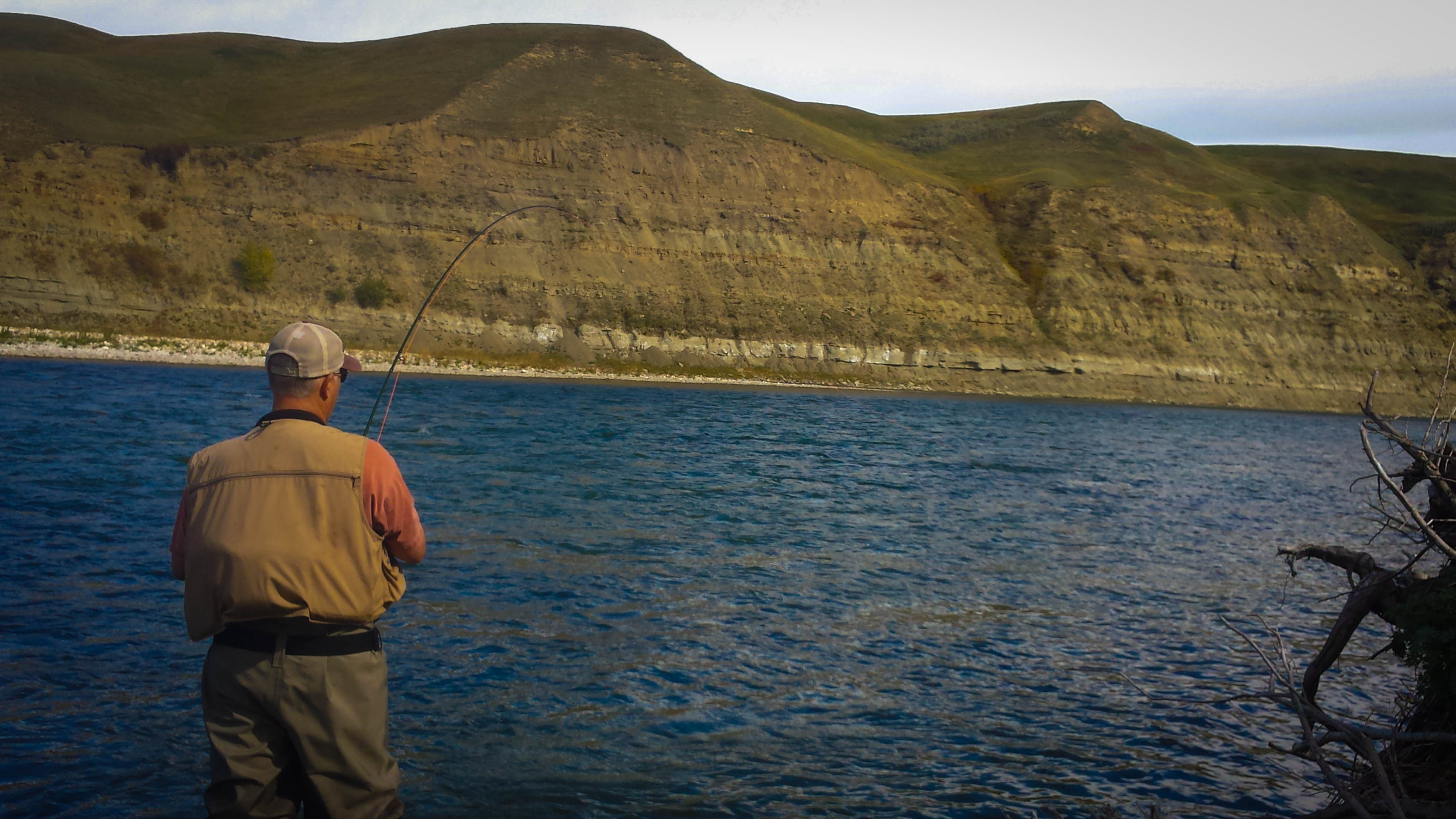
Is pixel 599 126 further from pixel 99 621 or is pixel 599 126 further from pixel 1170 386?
pixel 99 621

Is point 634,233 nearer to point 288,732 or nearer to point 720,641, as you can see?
point 720,641

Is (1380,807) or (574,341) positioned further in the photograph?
(574,341)

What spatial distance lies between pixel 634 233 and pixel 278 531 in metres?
66.8

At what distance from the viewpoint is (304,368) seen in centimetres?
395

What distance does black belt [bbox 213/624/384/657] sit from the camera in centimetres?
379

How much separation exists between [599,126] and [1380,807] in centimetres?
7264

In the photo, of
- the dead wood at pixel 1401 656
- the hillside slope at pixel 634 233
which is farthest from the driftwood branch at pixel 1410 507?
the hillside slope at pixel 634 233

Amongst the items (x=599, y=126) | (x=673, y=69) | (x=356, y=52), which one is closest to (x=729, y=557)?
→ (x=599, y=126)

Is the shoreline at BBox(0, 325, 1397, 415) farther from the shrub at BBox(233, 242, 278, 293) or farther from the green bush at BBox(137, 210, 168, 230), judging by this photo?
the green bush at BBox(137, 210, 168, 230)

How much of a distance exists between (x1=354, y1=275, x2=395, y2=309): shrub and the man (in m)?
58.4

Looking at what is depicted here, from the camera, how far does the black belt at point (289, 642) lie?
149 inches

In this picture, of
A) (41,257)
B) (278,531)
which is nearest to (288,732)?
(278,531)

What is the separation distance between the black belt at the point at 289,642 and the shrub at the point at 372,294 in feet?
Result: 192

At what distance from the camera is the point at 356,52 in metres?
93.4
